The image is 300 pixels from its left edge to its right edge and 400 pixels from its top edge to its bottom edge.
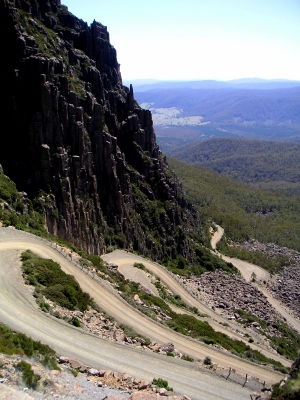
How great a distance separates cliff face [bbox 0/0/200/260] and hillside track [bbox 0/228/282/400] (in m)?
28.0

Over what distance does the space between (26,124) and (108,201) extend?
22256 millimetres

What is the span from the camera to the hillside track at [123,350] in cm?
2556

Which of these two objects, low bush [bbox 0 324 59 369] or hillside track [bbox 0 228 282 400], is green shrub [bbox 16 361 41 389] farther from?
hillside track [bbox 0 228 282 400]

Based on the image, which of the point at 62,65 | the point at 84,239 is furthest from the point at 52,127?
the point at 84,239

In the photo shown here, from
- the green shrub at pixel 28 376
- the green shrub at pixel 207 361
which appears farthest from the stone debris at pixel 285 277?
the green shrub at pixel 28 376

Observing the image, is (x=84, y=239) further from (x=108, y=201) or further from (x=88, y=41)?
(x=88, y=41)

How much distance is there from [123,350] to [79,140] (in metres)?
46.0

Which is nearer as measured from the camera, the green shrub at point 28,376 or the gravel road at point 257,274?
the green shrub at point 28,376

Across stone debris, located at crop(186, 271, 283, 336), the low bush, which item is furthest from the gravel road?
the low bush

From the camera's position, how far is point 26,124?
61375 mm

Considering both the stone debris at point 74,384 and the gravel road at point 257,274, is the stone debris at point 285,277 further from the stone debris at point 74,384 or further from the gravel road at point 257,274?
the stone debris at point 74,384

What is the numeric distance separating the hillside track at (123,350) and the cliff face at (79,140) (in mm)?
27959

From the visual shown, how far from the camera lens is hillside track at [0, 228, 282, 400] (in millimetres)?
25562

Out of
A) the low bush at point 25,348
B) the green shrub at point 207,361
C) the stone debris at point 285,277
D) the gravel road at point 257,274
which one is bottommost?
the stone debris at point 285,277
